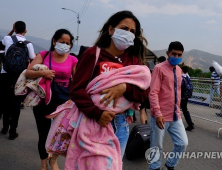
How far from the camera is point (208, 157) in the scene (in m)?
4.02

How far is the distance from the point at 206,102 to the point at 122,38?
18.9 feet

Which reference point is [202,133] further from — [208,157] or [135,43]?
[135,43]

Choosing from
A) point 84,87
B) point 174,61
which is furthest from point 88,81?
point 174,61

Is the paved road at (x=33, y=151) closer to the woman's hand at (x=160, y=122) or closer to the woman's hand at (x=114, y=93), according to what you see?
the woman's hand at (x=160, y=122)

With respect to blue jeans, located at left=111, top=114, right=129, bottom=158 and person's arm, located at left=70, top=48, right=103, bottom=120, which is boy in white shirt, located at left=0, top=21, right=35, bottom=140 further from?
blue jeans, located at left=111, top=114, right=129, bottom=158

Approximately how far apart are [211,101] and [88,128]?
5896 mm

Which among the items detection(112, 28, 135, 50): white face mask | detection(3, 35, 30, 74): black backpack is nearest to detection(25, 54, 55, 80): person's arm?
detection(112, 28, 135, 50): white face mask

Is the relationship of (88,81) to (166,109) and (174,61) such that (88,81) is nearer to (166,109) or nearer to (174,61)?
(166,109)

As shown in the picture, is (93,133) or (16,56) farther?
(16,56)

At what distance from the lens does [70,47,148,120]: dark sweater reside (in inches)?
57.5

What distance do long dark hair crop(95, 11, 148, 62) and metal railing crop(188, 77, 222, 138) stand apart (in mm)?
4888

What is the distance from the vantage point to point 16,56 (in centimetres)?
389

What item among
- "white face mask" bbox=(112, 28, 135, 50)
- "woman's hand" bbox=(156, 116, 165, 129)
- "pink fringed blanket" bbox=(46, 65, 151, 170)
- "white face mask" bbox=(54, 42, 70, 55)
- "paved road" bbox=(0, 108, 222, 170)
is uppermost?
"white face mask" bbox=(112, 28, 135, 50)

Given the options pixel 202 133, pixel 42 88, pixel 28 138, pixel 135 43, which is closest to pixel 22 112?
pixel 28 138
